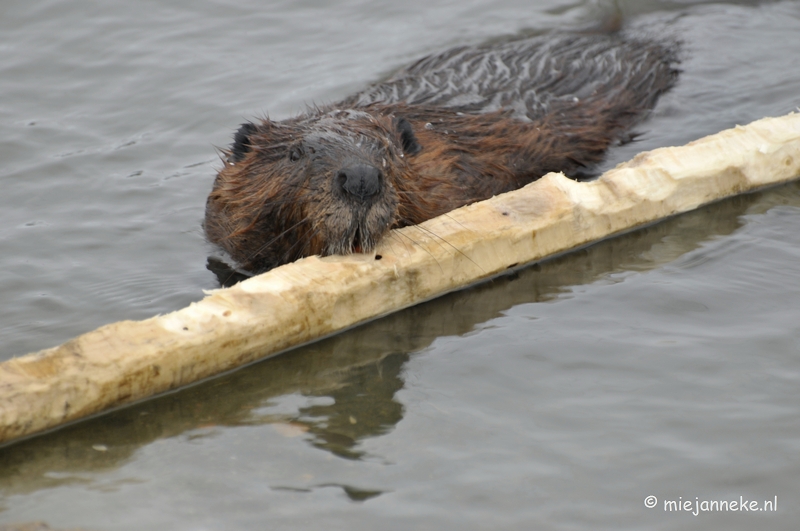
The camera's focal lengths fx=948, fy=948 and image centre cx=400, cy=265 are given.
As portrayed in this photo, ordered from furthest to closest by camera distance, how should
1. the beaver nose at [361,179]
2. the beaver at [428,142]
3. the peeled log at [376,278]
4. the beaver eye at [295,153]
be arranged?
the beaver eye at [295,153]
the beaver at [428,142]
the beaver nose at [361,179]
the peeled log at [376,278]

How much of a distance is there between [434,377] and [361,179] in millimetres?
765

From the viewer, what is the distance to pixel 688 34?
6750 mm

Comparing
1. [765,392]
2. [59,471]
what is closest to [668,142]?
→ [765,392]

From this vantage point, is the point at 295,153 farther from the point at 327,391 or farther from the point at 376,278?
the point at 327,391

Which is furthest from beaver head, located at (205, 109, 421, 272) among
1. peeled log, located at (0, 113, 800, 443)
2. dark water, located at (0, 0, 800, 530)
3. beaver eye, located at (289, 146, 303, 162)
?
dark water, located at (0, 0, 800, 530)

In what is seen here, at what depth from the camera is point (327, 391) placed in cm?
304

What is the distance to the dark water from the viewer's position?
241 centimetres

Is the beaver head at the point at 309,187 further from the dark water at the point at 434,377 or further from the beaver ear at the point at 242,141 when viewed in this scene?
the dark water at the point at 434,377

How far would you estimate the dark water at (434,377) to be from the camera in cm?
241

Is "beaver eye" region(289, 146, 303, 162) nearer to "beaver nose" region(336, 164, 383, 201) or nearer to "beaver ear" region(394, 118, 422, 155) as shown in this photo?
"beaver nose" region(336, 164, 383, 201)

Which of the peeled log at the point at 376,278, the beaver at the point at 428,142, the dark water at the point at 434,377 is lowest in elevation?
the dark water at the point at 434,377

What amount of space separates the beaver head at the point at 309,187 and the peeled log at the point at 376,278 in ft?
0.60

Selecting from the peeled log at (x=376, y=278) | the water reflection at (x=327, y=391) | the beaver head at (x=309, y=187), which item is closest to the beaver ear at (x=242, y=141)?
the beaver head at (x=309, y=187)

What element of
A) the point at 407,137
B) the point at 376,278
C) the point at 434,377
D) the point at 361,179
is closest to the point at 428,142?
the point at 407,137
